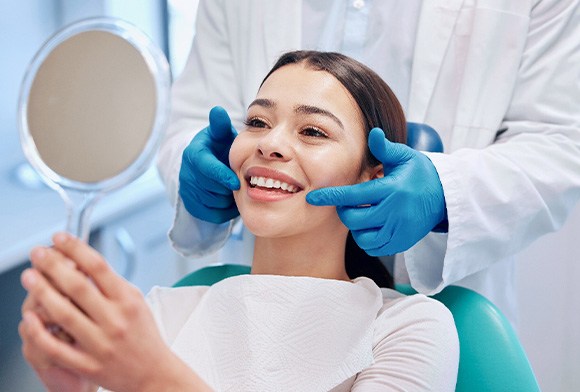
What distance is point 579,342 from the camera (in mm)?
2426

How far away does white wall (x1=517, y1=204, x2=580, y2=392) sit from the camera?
2.40 m

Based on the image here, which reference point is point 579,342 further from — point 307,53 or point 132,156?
point 132,156

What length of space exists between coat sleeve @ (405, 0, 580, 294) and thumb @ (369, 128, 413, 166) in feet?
0.32

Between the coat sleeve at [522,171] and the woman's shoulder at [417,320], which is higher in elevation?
the coat sleeve at [522,171]

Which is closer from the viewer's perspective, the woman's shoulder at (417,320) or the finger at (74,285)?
the finger at (74,285)

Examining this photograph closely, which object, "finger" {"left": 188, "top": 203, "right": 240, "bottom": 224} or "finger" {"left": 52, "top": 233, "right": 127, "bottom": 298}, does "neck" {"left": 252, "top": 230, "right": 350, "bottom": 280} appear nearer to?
"finger" {"left": 188, "top": 203, "right": 240, "bottom": 224}

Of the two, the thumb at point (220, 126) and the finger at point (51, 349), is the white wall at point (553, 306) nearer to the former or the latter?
the thumb at point (220, 126)

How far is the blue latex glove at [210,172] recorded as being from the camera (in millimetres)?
1513

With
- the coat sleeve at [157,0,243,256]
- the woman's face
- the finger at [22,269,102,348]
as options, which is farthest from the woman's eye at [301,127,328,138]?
the finger at [22,269,102,348]

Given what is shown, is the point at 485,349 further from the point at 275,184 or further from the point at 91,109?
the point at 91,109

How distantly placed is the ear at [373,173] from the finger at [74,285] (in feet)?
2.54

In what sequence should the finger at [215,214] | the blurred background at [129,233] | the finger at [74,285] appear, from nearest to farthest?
the finger at [74,285] → the finger at [215,214] → the blurred background at [129,233]

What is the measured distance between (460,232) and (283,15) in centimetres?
66

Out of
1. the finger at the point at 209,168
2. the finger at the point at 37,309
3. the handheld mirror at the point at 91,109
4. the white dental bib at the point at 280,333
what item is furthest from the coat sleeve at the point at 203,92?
the finger at the point at 37,309
